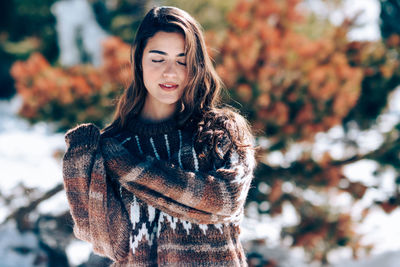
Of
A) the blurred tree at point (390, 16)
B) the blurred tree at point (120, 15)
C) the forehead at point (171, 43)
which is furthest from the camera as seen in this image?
the blurred tree at point (120, 15)

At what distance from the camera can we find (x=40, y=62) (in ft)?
9.04

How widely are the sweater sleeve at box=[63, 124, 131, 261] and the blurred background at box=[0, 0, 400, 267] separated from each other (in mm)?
1402

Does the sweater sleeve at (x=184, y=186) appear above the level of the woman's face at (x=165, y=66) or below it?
below

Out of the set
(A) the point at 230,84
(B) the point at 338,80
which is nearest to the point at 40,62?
(A) the point at 230,84

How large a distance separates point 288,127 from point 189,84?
151 cm

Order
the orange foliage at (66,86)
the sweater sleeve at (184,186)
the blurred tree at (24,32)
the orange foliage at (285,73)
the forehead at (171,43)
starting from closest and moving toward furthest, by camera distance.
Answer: the sweater sleeve at (184,186), the forehead at (171,43), the orange foliage at (285,73), the orange foliage at (66,86), the blurred tree at (24,32)

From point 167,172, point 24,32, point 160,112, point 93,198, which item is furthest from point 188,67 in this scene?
point 24,32

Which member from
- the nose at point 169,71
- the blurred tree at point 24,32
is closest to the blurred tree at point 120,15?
the blurred tree at point 24,32

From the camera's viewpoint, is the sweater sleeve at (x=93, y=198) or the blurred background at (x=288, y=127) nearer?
the sweater sleeve at (x=93, y=198)

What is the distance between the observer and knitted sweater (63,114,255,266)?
3.43ft

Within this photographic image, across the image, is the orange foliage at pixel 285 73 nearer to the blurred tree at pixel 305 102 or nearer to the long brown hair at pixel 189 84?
the blurred tree at pixel 305 102

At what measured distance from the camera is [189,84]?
1.18 metres

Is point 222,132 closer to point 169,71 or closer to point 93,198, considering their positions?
point 169,71

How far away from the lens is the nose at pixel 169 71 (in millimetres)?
1140
